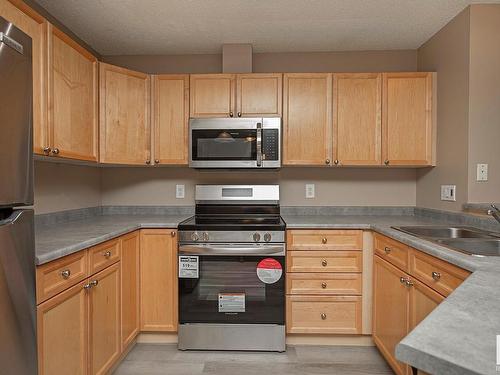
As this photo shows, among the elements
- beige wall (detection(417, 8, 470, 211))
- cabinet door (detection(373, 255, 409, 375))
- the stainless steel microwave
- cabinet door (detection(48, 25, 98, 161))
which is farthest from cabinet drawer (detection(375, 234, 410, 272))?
cabinet door (detection(48, 25, 98, 161))

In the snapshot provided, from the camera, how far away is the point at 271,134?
251cm

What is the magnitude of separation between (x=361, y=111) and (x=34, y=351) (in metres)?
2.46

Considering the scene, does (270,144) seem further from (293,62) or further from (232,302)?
(232,302)

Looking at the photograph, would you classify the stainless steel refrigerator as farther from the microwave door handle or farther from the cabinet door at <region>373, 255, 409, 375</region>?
the cabinet door at <region>373, 255, 409, 375</region>

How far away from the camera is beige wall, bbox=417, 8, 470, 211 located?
2193 mm

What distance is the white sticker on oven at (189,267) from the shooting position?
225 cm

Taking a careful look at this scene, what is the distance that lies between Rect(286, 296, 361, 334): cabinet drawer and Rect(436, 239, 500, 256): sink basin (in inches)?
32.2

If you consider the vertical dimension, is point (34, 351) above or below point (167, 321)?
above

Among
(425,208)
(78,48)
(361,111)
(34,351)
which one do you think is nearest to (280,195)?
(361,111)

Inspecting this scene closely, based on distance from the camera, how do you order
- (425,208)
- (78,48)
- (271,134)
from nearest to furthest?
(78,48), (271,134), (425,208)

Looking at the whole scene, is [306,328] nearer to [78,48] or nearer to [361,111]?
[361,111]

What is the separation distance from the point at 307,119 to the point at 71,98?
5.38 feet

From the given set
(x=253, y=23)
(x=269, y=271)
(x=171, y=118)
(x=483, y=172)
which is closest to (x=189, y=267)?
(x=269, y=271)

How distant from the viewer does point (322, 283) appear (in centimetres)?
231
